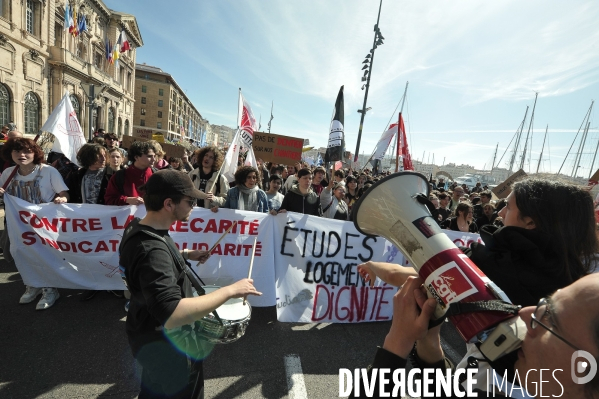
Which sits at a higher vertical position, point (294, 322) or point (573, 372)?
point (573, 372)

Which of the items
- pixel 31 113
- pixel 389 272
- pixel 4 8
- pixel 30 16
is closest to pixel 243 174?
pixel 389 272

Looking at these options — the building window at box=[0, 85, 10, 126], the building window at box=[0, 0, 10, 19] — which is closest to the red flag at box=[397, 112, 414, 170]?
the building window at box=[0, 85, 10, 126]

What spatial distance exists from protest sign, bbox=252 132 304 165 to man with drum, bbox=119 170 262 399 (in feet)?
20.6

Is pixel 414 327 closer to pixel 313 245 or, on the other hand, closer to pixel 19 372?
pixel 313 245

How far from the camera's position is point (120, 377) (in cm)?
237

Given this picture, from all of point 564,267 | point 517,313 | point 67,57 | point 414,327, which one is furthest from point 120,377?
point 67,57

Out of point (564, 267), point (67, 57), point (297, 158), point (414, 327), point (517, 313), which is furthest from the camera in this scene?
point (67, 57)

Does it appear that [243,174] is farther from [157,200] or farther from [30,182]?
[157,200]

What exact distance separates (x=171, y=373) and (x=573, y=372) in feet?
5.33

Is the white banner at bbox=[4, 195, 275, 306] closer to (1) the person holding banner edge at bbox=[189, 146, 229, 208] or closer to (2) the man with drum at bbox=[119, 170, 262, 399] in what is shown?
(1) the person holding banner edge at bbox=[189, 146, 229, 208]

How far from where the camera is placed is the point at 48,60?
24203 mm

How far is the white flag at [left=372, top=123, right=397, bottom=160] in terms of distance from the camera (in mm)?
10008

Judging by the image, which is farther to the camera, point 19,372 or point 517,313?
point 19,372

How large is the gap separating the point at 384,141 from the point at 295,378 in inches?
355
